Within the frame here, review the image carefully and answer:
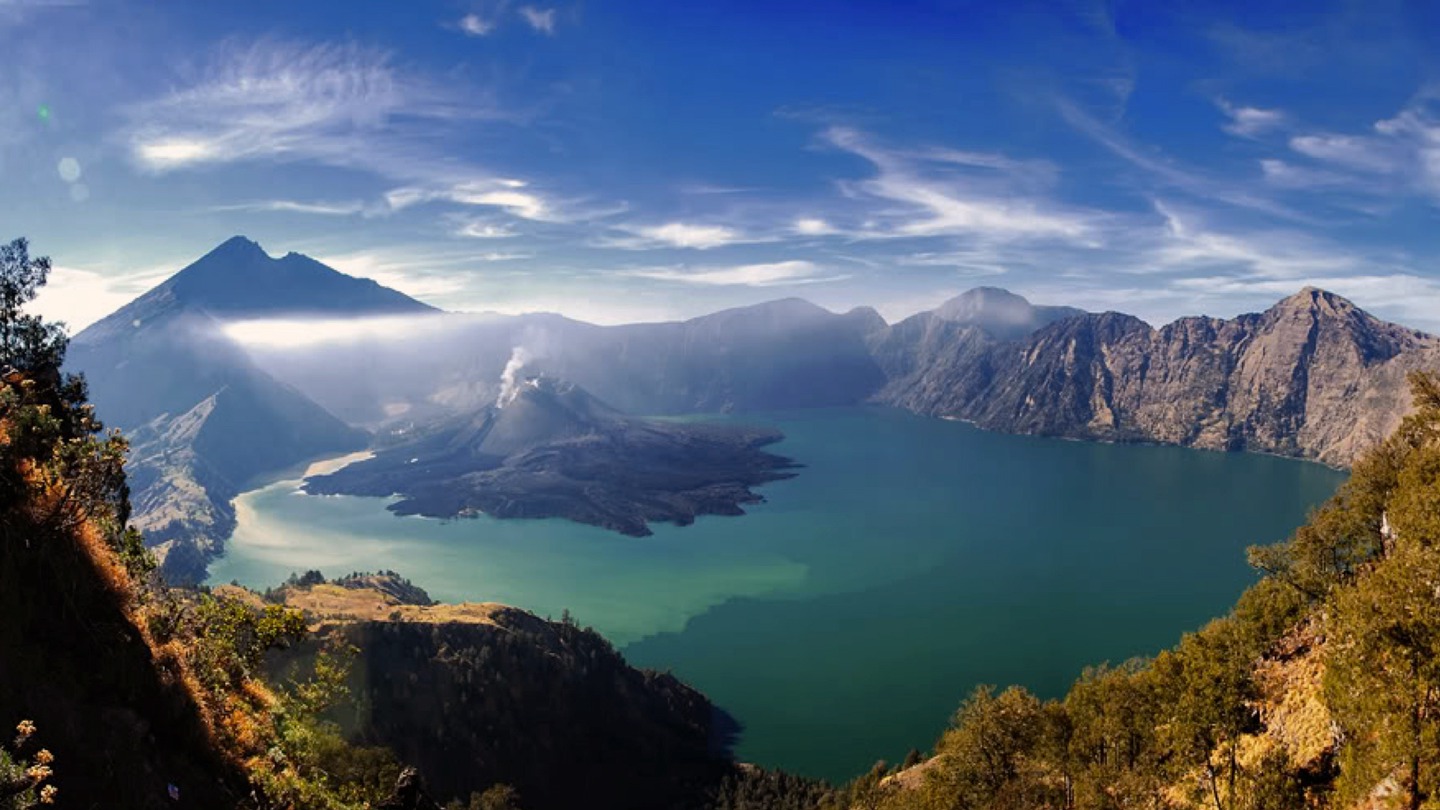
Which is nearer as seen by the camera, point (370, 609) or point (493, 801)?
point (493, 801)

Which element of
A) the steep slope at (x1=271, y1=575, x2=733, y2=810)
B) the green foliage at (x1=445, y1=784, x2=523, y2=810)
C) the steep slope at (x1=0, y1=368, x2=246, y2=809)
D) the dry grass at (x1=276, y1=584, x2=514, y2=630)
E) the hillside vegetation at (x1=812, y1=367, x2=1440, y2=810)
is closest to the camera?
the steep slope at (x1=0, y1=368, x2=246, y2=809)

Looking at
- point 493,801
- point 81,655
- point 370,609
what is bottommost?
point 493,801

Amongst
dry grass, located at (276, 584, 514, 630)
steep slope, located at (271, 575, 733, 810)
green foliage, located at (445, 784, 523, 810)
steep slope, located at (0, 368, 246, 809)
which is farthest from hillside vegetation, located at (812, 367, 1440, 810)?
dry grass, located at (276, 584, 514, 630)

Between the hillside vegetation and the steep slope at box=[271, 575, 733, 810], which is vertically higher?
the hillside vegetation

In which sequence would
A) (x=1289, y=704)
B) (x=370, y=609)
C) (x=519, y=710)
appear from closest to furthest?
1. (x=1289, y=704)
2. (x=519, y=710)
3. (x=370, y=609)

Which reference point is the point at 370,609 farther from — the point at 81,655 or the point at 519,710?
the point at 81,655

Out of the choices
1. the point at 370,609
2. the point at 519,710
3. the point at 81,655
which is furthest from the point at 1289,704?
the point at 370,609

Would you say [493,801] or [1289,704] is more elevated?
[1289,704]

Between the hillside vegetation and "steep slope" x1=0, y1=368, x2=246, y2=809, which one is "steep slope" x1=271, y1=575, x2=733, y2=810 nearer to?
the hillside vegetation

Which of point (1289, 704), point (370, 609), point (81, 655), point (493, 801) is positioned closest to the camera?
point (81, 655)

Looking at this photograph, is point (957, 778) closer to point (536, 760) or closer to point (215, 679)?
point (215, 679)

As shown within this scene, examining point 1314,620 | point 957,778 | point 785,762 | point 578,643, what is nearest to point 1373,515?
point 1314,620

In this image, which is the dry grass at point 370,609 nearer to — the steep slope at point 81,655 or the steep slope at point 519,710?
the steep slope at point 519,710
